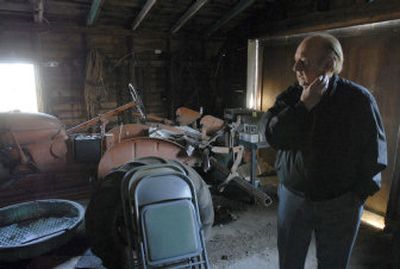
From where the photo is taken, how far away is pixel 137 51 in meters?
6.06

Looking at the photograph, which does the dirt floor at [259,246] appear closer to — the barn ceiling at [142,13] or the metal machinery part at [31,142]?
the metal machinery part at [31,142]

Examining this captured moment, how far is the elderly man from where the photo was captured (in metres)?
1.34

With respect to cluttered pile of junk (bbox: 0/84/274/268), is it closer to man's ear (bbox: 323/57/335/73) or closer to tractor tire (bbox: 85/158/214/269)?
tractor tire (bbox: 85/158/214/269)

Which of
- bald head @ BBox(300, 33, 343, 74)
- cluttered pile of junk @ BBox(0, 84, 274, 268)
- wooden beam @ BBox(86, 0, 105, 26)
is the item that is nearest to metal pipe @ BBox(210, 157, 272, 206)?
cluttered pile of junk @ BBox(0, 84, 274, 268)

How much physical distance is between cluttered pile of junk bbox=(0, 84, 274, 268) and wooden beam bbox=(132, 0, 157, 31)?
1.83 meters

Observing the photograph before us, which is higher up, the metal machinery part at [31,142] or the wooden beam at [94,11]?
the wooden beam at [94,11]

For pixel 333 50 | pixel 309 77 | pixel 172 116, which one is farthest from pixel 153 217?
pixel 172 116

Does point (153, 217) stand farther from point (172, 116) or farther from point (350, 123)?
point (172, 116)

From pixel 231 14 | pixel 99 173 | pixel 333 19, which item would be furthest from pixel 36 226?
pixel 231 14

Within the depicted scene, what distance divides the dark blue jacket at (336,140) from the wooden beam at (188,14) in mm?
4080

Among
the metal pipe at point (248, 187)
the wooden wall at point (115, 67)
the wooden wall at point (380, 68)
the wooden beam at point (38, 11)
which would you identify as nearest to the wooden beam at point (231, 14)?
the wooden wall at point (115, 67)

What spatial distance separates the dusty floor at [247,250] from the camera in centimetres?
260

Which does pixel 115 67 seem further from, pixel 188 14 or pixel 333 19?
pixel 333 19

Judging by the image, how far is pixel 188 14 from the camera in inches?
213
